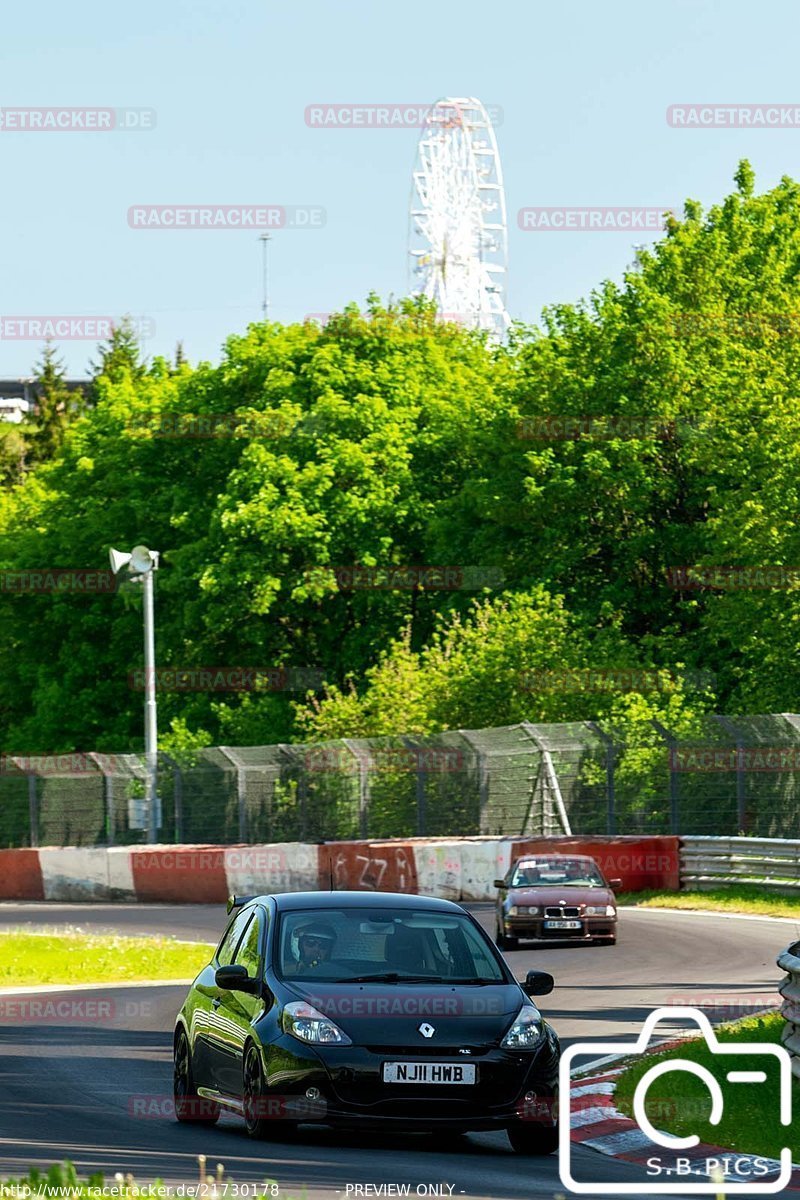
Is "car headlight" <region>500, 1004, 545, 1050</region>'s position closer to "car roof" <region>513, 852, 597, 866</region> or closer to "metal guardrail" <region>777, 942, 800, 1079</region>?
"metal guardrail" <region>777, 942, 800, 1079</region>

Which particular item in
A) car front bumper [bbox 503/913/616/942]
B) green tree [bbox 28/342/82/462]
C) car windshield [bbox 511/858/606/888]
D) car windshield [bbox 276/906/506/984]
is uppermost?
green tree [bbox 28/342/82/462]

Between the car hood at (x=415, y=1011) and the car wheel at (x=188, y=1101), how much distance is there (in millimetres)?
1276

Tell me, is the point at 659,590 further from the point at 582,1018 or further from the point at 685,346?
the point at 582,1018

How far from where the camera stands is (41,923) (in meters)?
35.3

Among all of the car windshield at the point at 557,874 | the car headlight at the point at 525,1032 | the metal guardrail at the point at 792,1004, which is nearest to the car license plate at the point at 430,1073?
the car headlight at the point at 525,1032

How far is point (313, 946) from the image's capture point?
11.9 metres

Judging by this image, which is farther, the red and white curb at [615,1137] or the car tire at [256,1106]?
the car tire at [256,1106]

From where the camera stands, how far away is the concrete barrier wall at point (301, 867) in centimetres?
3594

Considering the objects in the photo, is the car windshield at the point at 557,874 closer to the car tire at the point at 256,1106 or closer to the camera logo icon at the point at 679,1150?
the camera logo icon at the point at 679,1150

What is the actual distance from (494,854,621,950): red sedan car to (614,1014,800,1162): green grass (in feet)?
39.0

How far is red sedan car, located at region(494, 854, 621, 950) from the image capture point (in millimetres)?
27500

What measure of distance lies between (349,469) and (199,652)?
6.14 meters

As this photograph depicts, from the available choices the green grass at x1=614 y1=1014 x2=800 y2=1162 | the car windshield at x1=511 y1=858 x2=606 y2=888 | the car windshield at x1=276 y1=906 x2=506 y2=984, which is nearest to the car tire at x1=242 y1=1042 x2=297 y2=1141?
the car windshield at x1=276 y1=906 x2=506 y2=984

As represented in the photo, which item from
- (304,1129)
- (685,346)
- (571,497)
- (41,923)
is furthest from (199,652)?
(304,1129)
